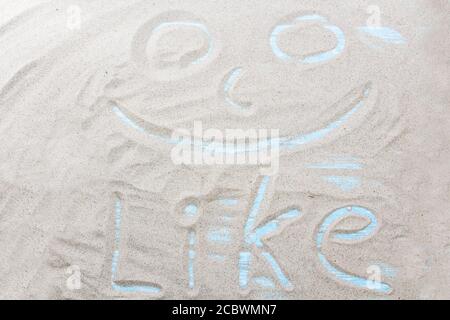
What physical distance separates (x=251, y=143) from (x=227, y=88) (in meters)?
0.18

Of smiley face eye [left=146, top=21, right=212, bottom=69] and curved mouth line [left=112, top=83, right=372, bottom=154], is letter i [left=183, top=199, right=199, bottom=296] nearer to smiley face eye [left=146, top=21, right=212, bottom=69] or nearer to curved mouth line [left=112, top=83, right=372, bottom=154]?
curved mouth line [left=112, top=83, right=372, bottom=154]

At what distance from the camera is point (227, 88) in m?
1.71

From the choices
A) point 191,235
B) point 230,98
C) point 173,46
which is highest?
point 173,46

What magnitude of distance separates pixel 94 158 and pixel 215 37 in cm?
49

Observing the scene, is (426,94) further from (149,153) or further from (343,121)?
(149,153)

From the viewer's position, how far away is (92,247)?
1.60 metres

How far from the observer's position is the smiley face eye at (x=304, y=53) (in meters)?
1.73

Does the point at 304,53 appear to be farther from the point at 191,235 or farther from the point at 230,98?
the point at 191,235

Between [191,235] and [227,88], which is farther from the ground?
[227,88]

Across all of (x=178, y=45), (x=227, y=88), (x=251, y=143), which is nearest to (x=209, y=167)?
(x=251, y=143)

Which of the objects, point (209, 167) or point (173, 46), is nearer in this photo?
point (209, 167)

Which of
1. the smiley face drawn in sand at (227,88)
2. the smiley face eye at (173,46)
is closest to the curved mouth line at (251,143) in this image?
the smiley face drawn in sand at (227,88)

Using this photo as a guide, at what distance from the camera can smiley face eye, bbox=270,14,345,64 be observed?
68.2 inches

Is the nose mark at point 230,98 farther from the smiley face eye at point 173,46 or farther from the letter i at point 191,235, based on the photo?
the letter i at point 191,235
